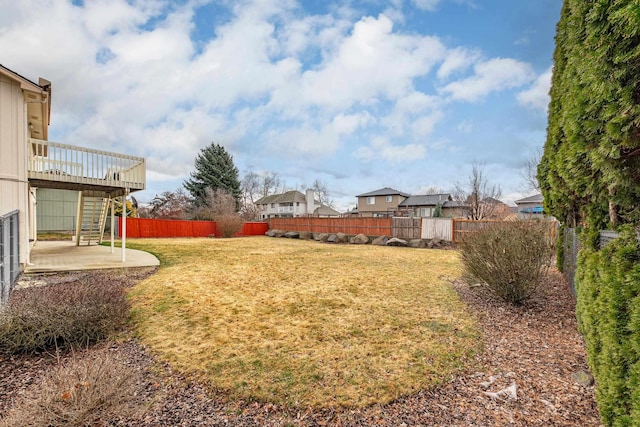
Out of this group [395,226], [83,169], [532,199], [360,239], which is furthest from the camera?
[532,199]

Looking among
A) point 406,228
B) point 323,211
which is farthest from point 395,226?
point 323,211

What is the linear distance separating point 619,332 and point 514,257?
3.14m

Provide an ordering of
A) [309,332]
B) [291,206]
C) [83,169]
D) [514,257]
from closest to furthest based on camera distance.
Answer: [309,332] → [514,257] → [83,169] → [291,206]

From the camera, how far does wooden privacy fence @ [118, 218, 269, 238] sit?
18922 millimetres

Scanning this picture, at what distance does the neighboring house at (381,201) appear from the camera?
38094 mm

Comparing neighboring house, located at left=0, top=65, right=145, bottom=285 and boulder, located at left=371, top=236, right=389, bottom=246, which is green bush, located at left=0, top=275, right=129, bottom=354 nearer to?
neighboring house, located at left=0, top=65, right=145, bottom=285

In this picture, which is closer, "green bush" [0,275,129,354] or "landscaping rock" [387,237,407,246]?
"green bush" [0,275,129,354]

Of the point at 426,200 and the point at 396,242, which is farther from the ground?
the point at 426,200

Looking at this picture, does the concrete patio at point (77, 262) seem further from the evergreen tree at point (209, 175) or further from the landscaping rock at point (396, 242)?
the evergreen tree at point (209, 175)

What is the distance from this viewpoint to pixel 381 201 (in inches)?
1540

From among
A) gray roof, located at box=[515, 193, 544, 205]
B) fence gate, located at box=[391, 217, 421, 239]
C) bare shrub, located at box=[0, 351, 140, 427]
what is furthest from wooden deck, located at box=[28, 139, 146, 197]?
gray roof, located at box=[515, 193, 544, 205]

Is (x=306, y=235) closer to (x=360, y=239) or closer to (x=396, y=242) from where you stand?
(x=360, y=239)

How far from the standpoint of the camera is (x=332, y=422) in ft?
7.48

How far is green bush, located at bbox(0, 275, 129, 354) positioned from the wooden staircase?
7.73m
